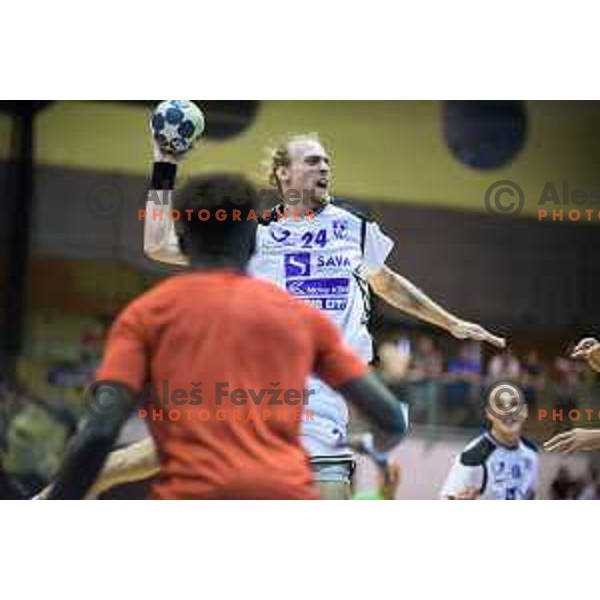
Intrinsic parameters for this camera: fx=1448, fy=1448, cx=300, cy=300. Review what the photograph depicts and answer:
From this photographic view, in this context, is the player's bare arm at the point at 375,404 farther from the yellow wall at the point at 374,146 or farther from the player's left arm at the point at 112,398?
the yellow wall at the point at 374,146

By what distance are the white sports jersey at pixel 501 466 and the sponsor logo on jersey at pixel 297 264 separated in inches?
43.6

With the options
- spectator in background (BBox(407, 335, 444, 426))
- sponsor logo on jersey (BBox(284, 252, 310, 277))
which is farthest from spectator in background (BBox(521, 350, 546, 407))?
sponsor logo on jersey (BBox(284, 252, 310, 277))

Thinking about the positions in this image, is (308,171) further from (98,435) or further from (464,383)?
(98,435)

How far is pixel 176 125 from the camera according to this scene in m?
5.63

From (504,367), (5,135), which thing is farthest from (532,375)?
(5,135)

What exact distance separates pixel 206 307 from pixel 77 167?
10.4ft

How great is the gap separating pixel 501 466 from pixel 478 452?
0.12 meters

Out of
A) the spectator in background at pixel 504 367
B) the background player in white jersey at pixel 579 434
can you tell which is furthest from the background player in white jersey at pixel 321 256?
the background player in white jersey at pixel 579 434

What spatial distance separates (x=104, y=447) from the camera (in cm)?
285

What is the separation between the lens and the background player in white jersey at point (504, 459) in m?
6.08

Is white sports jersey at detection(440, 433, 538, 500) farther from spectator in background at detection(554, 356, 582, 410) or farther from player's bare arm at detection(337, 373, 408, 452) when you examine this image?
player's bare arm at detection(337, 373, 408, 452)

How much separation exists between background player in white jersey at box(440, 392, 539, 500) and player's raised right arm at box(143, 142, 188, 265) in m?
1.54

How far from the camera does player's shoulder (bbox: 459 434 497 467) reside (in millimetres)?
6070
